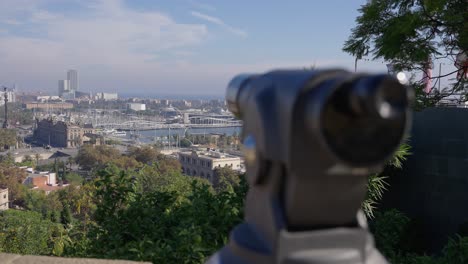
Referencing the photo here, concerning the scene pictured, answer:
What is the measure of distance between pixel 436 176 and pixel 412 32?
233cm

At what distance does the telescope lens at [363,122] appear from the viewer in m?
0.72

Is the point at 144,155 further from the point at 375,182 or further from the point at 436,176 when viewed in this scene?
the point at 375,182

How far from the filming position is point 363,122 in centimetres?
75

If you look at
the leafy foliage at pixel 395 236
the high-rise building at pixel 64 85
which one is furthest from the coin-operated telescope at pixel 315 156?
the high-rise building at pixel 64 85

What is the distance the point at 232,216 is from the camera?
3.08 meters

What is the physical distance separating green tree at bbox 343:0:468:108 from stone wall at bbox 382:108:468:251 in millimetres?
1006

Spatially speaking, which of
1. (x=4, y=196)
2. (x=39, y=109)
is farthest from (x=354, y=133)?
(x=39, y=109)

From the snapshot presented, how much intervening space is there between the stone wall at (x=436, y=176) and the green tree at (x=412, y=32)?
3.30 feet

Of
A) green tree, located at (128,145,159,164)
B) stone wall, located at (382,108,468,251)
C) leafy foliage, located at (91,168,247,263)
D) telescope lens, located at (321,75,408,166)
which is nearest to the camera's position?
telescope lens, located at (321,75,408,166)

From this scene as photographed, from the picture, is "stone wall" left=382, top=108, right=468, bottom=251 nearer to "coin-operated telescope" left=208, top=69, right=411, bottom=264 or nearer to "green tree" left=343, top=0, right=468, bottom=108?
"green tree" left=343, top=0, right=468, bottom=108

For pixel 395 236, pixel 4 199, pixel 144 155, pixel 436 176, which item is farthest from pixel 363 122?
pixel 144 155

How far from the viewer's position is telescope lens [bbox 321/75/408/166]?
717 mm

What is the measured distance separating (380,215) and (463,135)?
3.70 ft

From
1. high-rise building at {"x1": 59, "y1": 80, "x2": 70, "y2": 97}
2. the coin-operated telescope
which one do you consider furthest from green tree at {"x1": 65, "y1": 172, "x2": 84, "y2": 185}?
high-rise building at {"x1": 59, "y1": 80, "x2": 70, "y2": 97}
